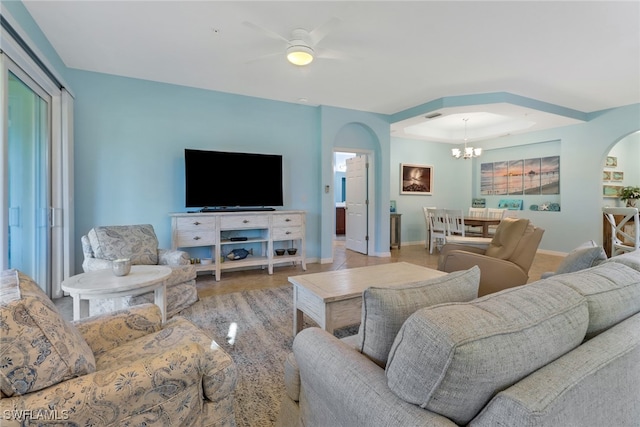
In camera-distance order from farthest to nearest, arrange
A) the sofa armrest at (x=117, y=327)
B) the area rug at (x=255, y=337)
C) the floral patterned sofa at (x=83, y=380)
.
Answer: the area rug at (x=255, y=337) → the sofa armrest at (x=117, y=327) → the floral patterned sofa at (x=83, y=380)

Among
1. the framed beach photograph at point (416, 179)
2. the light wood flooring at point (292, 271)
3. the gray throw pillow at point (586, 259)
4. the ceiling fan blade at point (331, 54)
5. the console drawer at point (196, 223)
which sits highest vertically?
the ceiling fan blade at point (331, 54)

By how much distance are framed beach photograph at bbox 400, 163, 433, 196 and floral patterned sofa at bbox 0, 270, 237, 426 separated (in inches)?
256

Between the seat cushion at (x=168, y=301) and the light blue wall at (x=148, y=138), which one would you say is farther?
the light blue wall at (x=148, y=138)

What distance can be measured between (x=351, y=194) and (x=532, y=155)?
3900 millimetres

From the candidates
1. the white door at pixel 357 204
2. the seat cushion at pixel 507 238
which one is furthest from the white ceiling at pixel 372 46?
the seat cushion at pixel 507 238

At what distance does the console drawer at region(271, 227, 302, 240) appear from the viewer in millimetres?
4389

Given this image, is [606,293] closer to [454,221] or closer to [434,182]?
[454,221]

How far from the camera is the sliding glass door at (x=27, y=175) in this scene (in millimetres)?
2480

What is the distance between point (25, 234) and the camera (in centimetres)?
279

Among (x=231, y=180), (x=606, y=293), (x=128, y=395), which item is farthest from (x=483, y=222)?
(x=128, y=395)

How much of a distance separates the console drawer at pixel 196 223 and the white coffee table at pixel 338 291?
2.07 meters

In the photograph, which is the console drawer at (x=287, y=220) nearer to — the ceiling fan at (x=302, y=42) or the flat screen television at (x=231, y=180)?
the flat screen television at (x=231, y=180)

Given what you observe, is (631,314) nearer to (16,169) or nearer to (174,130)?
(16,169)

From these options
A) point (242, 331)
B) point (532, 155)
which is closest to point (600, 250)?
point (242, 331)
